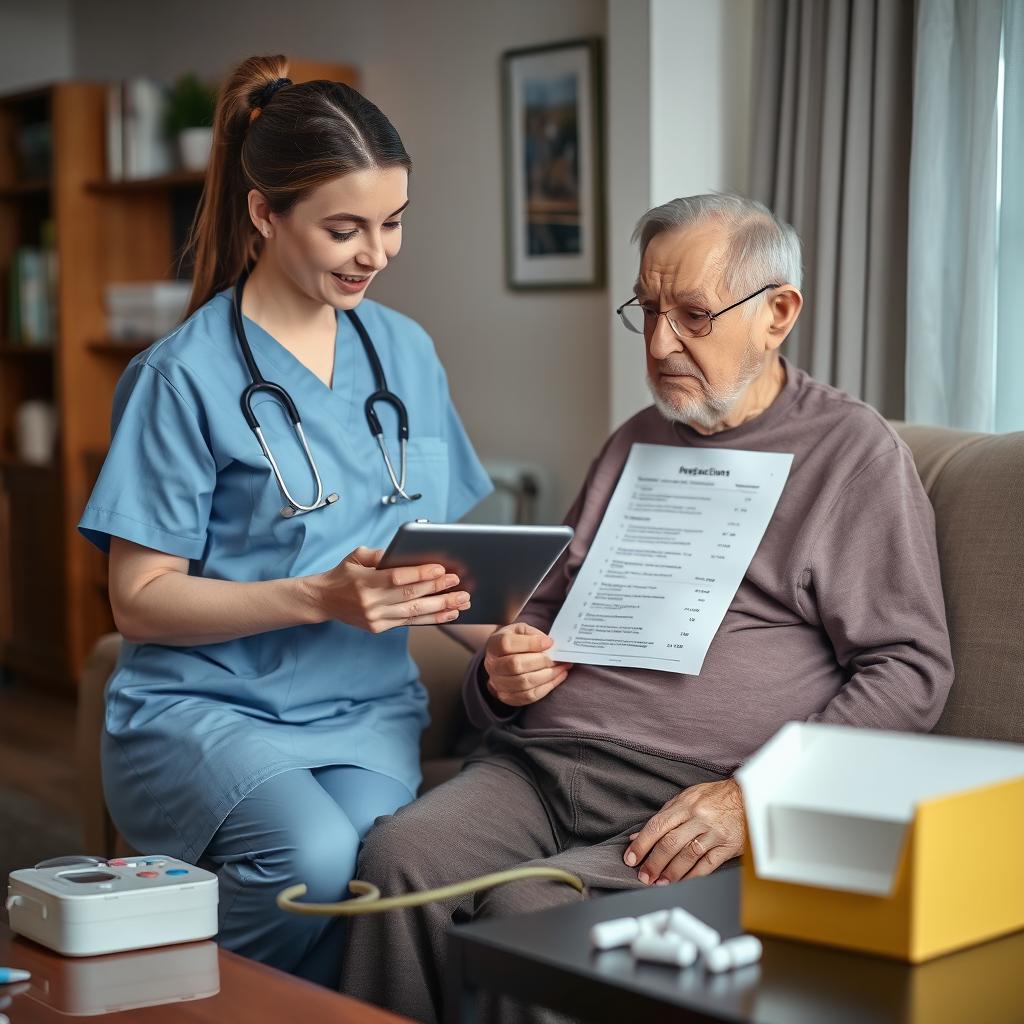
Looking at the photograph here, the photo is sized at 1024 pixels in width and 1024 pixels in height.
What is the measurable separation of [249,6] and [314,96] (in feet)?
9.37

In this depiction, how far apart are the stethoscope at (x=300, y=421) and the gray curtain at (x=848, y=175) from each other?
1.12 metres

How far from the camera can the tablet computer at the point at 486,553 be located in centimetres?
156

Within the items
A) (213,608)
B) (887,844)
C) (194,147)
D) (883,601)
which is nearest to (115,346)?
(194,147)

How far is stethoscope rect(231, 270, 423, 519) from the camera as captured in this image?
6.05ft

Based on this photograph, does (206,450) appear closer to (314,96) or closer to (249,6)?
(314,96)

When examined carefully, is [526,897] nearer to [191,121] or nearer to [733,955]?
[733,955]

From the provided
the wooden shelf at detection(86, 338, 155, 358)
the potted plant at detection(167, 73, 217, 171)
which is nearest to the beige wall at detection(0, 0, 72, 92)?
the potted plant at detection(167, 73, 217, 171)

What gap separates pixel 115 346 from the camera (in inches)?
172

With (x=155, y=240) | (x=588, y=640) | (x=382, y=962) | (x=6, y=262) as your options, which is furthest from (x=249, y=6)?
(x=382, y=962)

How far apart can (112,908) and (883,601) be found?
930 mm

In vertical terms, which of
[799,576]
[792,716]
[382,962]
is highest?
[799,576]

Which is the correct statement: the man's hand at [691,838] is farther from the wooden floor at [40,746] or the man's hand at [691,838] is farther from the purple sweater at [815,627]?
the wooden floor at [40,746]

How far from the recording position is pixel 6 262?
4934 millimetres

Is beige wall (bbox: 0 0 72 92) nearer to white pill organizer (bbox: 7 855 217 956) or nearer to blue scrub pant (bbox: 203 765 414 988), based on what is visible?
blue scrub pant (bbox: 203 765 414 988)
